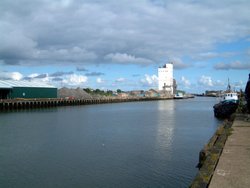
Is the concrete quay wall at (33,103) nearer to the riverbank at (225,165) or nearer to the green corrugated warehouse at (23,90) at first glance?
the green corrugated warehouse at (23,90)

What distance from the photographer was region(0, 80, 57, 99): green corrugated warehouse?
74.2 m

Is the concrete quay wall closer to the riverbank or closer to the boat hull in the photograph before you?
the boat hull

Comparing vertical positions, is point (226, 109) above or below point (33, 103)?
below

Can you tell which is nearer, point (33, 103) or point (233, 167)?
point (233, 167)

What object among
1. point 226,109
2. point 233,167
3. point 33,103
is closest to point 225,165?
point 233,167

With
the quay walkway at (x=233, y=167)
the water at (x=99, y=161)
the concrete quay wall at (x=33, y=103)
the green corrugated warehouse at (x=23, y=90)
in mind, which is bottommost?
the water at (x=99, y=161)

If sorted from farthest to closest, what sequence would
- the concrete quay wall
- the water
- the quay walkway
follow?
the concrete quay wall < the water < the quay walkway

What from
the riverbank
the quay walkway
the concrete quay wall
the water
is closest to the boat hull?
the water

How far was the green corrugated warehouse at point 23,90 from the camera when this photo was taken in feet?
243

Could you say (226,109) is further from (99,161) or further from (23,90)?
(23,90)

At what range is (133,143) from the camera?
80.5ft

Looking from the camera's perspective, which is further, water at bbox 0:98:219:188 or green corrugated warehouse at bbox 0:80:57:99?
green corrugated warehouse at bbox 0:80:57:99

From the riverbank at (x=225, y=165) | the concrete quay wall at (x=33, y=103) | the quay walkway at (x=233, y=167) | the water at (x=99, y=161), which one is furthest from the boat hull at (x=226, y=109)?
the concrete quay wall at (x=33, y=103)

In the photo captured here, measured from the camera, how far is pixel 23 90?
254ft
